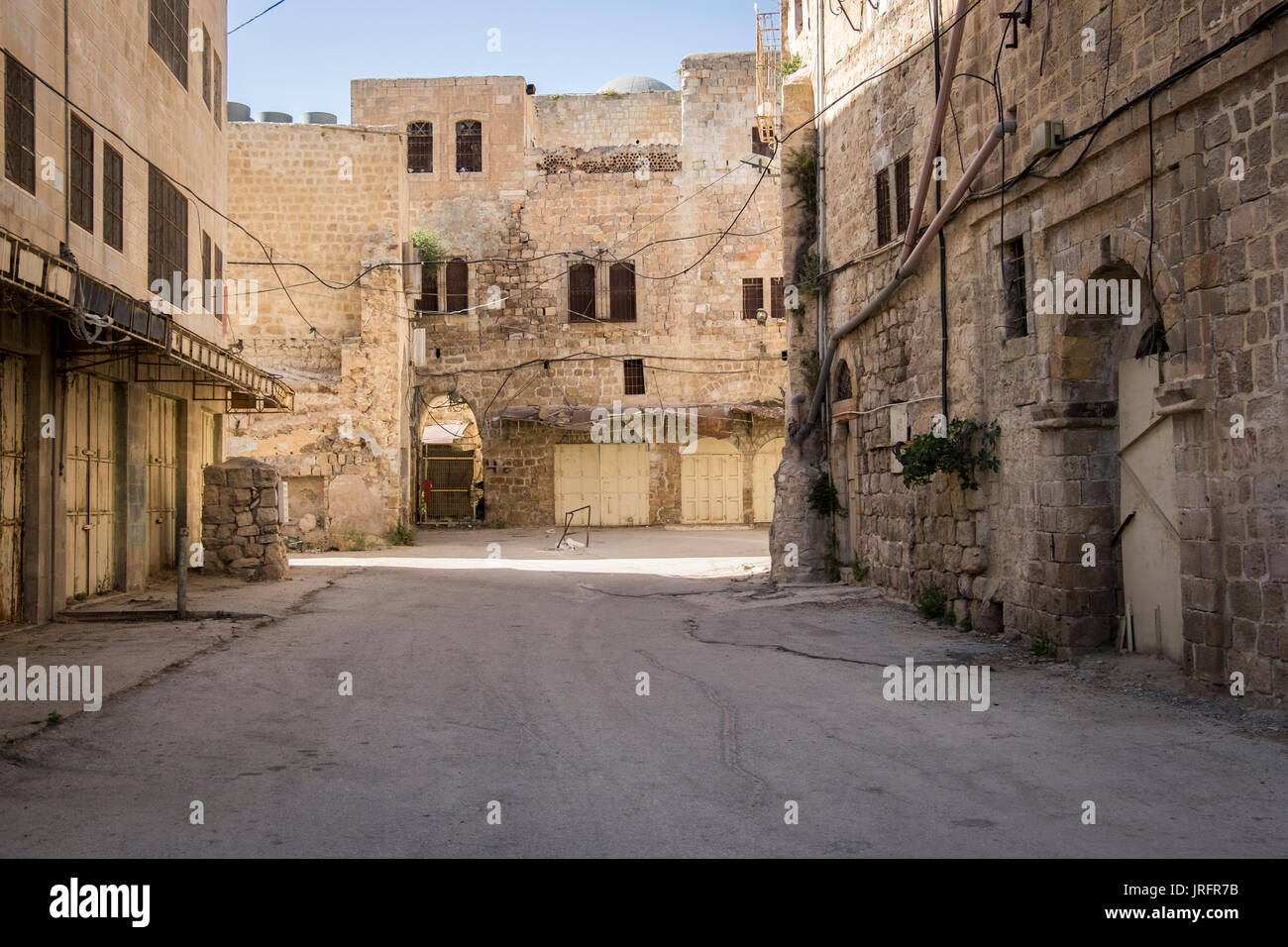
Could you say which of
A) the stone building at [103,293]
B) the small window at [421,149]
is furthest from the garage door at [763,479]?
the stone building at [103,293]

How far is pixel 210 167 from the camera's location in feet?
54.4

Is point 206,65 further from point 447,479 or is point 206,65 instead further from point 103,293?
point 447,479

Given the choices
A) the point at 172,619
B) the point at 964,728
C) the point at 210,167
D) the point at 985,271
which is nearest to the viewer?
the point at 964,728

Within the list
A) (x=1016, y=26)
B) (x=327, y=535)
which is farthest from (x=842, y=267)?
(x=327, y=535)

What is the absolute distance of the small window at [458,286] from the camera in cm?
3039

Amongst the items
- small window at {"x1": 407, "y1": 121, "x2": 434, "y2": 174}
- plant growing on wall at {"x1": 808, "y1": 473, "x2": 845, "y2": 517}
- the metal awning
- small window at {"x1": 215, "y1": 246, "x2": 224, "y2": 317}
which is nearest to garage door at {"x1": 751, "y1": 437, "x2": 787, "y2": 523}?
small window at {"x1": 407, "y1": 121, "x2": 434, "y2": 174}

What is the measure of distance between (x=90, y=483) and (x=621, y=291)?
1948 cm

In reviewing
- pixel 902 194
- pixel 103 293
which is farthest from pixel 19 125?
pixel 902 194

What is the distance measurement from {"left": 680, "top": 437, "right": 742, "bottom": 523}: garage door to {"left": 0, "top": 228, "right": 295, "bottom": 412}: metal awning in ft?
53.5

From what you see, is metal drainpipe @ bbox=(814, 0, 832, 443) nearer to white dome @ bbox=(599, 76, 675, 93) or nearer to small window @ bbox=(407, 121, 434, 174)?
small window @ bbox=(407, 121, 434, 174)

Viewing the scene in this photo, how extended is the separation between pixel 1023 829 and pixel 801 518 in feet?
34.9

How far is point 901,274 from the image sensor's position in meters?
12.3

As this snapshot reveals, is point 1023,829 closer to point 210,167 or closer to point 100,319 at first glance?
point 100,319

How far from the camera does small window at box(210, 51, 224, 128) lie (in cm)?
1688
